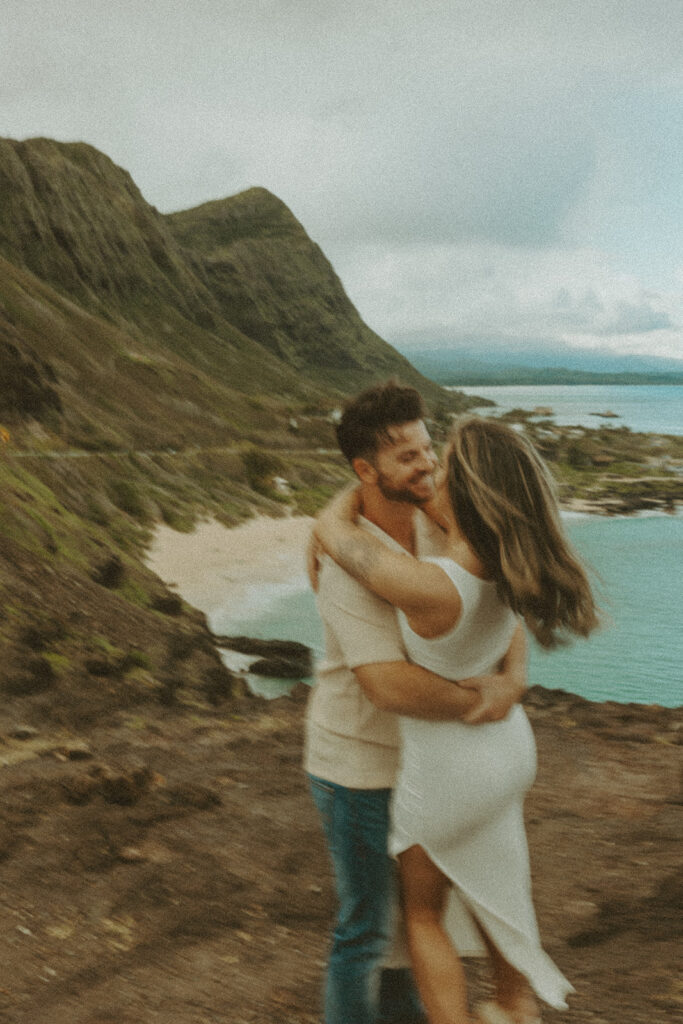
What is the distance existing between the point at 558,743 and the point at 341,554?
770 cm

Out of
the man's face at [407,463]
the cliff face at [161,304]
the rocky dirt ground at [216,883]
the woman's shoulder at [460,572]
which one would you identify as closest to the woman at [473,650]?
the woman's shoulder at [460,572]

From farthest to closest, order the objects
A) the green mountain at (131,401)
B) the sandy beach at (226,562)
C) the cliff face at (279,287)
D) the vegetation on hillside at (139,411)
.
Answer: the cliff face at (279,287) < the sandy beach at (226,562) < the vegetation on hillside at (139,411) < the green mountain at (131,401)

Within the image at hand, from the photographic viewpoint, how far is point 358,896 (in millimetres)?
2363

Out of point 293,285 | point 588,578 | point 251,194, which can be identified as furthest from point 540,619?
point 251,194

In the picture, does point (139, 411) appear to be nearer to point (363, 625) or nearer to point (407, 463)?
point (407, 463)

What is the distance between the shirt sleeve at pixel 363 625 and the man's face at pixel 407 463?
11.0 inches

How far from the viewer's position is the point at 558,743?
922 cm

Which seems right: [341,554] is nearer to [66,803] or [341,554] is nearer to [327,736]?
[327,736]

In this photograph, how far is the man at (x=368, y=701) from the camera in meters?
2.22

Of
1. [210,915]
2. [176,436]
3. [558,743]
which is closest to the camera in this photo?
[210,915]

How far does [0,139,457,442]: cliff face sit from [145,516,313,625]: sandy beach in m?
7.65

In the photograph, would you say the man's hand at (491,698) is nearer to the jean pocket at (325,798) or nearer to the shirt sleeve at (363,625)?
the shirt sleeve at (363,625)

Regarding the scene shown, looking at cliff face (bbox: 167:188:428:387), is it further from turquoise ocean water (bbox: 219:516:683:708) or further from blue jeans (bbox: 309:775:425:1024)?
blue jeans (bbox: 309:775:425:1024)

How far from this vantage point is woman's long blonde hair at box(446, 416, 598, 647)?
2104 millimetres
